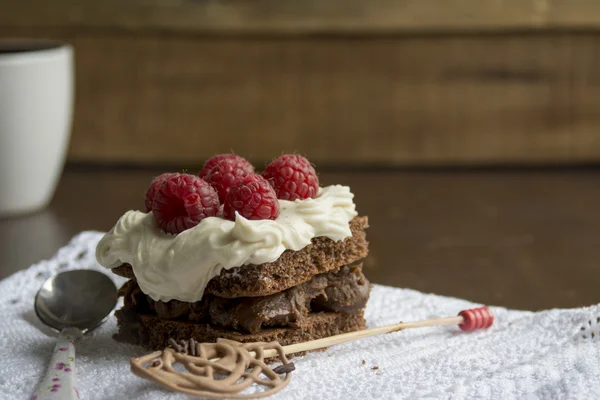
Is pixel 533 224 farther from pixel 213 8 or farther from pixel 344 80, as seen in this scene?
pixel 213 8

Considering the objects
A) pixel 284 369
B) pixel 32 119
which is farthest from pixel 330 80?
pixel 284 369

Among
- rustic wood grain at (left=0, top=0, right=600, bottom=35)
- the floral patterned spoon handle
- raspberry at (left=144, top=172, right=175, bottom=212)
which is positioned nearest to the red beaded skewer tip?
raspberry at (left=144, top=172, right=175, bottom=212)

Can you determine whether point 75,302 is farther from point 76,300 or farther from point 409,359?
point 409,359

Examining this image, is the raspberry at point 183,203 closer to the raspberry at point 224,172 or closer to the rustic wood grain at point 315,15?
the raspberry at point 224,172

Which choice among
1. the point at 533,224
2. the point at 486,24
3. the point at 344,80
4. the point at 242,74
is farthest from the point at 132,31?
the point at 533,224

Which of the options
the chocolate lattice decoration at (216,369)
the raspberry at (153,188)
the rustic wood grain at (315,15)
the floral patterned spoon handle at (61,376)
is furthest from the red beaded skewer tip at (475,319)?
the rustic wood grain at (315,15)

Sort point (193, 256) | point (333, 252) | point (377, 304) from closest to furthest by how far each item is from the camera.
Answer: point (193, 256) → point (333, 252) → point (377, 304)
